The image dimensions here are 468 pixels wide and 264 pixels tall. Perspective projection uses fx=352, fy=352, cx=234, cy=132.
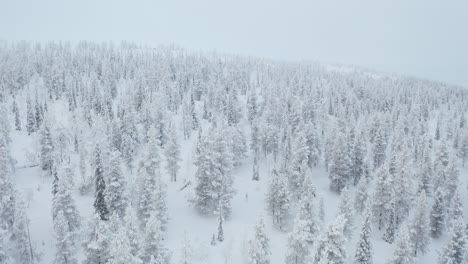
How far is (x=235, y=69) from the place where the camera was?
508ft

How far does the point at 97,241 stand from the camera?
37.9 m

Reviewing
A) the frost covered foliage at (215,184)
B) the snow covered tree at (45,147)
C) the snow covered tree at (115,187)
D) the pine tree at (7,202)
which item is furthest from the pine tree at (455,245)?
the snow covered tree at (45,147)

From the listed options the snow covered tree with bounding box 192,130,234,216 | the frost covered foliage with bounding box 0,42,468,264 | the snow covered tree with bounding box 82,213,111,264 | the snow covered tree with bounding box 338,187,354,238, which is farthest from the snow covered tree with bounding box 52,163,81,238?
the snow covered tree with bounding box 338,187,354,238

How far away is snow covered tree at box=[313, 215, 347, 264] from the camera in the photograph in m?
31.1

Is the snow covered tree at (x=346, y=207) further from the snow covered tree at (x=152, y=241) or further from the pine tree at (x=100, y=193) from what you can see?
the pine tree at (x=100, y=193)

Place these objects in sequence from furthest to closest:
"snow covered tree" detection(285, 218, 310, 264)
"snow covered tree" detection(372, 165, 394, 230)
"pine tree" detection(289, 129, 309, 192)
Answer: "pine tree" detection(289, 129, 309, 192) → "snow covered tree" detection(372, 165, 394, 230) → "snow covered tree" detection(285, 218, 310, 264)

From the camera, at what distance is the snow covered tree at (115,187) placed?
53.6 m

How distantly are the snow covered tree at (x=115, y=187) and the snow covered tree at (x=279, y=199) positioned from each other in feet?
77.6

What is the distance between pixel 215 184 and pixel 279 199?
1110 cm

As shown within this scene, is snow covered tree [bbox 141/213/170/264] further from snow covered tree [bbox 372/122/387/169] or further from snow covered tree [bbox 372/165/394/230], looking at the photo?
snow covered tree [bbox 372/122/387/169]

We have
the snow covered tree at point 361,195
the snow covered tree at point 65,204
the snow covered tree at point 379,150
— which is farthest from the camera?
the snow covered tree at point 379,150

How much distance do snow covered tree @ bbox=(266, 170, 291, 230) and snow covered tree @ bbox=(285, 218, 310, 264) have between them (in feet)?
41.1

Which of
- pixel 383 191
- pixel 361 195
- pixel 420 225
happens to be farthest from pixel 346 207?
pixel 420 225

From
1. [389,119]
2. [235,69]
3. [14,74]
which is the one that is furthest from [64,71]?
[389,119]
